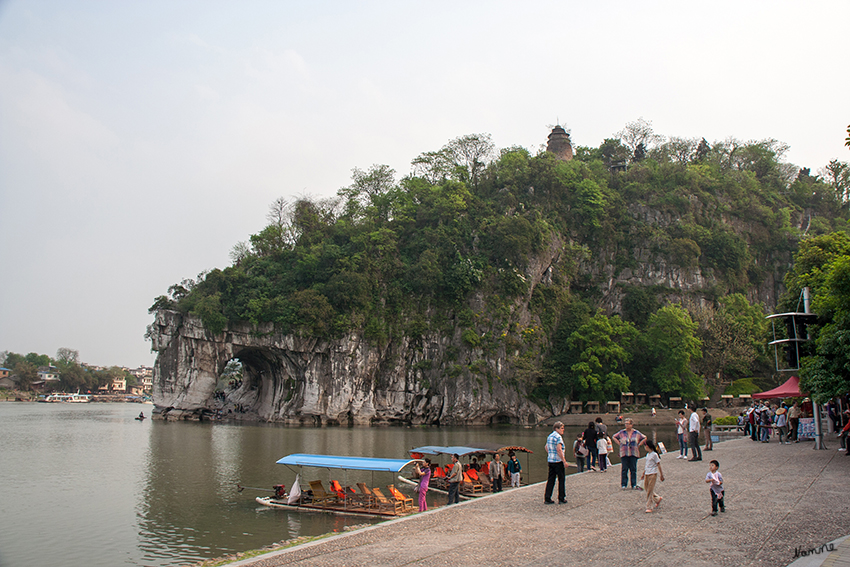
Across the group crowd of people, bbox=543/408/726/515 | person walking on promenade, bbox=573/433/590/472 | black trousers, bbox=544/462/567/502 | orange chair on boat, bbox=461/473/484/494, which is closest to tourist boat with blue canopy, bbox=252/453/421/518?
orange chair on boat, bbox=461/473/484/494

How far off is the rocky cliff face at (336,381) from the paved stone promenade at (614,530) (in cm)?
3897

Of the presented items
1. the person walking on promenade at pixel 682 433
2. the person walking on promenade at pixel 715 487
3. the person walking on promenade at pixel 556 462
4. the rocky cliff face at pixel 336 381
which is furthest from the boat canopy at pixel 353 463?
the rocky cliff face at pixel 336 381

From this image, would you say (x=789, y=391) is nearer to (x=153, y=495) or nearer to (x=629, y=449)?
(x=629, y=449)

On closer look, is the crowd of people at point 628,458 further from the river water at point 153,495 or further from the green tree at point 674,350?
the green tree at point 674,350

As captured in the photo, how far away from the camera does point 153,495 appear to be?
60.1 feet

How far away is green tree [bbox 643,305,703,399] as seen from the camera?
50.8 metres

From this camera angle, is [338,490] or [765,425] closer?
[338,490]

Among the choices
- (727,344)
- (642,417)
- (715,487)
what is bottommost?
(642,417)

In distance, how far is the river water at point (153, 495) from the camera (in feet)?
42.5

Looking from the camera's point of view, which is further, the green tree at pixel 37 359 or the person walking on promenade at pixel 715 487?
the green tree at pixel 37 359

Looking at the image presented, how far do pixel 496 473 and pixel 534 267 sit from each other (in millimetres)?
40933

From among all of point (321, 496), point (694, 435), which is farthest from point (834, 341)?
point (321, 496)

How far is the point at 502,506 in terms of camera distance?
12055mm

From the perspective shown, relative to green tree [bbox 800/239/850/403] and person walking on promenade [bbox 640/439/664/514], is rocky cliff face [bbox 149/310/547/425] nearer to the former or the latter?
green tree [bbox 800/239/850/403]
